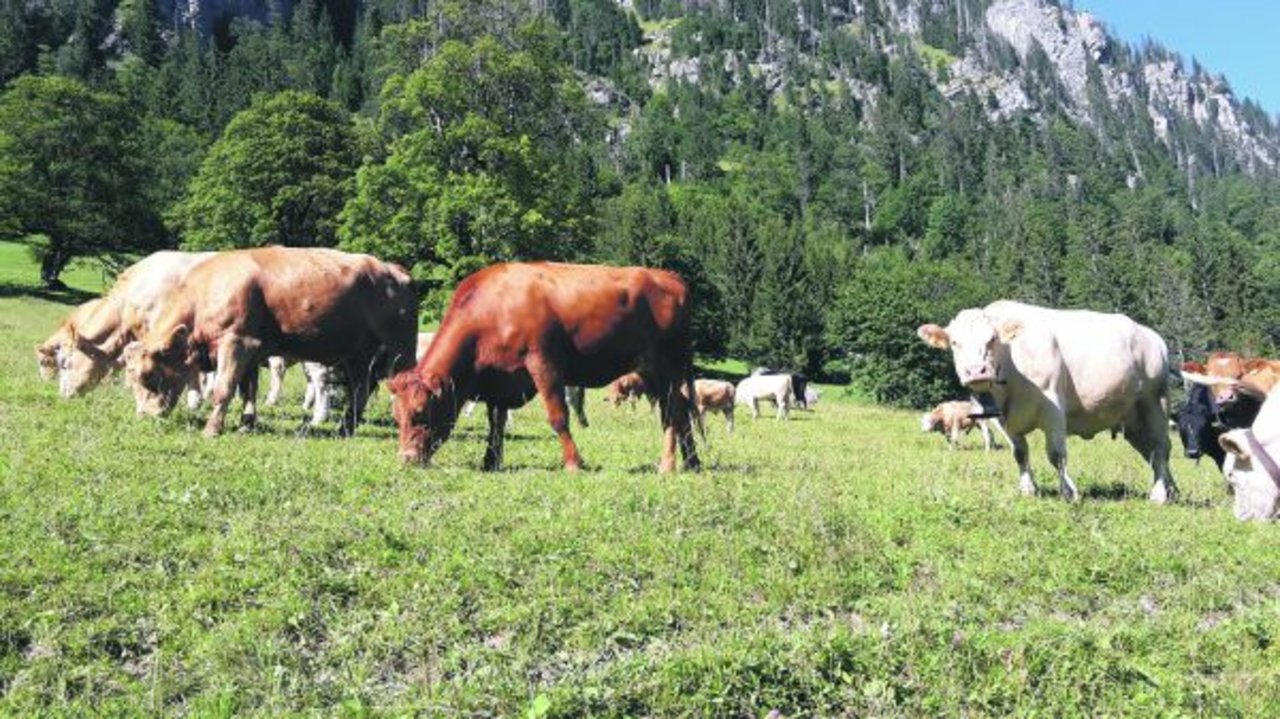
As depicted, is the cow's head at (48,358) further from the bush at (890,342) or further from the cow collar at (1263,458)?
the bush at (890,342)

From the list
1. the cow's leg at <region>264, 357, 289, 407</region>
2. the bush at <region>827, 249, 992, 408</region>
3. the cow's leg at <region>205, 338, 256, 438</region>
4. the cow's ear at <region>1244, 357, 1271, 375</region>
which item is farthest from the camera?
the bush at <region>827, 249, 992, 408</region>

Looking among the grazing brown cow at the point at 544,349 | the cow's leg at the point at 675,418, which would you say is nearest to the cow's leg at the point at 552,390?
the grazing brown cow at the point at 544,349

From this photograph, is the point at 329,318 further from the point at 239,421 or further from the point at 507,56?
the point at 507,56

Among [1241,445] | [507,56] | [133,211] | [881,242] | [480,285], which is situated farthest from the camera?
[881,242]

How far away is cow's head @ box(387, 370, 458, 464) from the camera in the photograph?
11219mm

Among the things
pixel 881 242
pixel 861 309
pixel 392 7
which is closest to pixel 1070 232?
pixel 881 242

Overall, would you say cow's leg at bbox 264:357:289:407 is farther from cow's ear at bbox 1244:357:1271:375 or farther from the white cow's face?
cow's ear at bbox 1244:357:1271:375

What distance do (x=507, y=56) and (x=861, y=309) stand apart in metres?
51.9

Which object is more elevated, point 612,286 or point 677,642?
point 612,286

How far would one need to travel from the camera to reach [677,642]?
241 inches

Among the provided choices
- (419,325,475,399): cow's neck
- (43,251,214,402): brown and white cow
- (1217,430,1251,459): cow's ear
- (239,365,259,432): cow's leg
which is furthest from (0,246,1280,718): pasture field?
(43,251,214,402): brown and white cow

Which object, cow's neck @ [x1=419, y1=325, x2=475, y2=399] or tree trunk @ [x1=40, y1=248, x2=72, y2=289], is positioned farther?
tree trunk @ [x1=40, y1=248, x2=72, y2=289]

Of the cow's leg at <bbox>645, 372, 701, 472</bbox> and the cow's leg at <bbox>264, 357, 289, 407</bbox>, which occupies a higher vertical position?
the cow's leg at <bbox>645, 372, 701, 472</bbox>

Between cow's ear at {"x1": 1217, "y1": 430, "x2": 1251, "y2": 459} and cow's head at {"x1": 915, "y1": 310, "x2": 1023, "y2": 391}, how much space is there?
2.41 m
